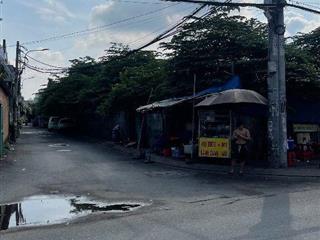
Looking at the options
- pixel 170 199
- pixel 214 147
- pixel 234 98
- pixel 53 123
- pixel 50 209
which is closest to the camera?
pixel 50 209

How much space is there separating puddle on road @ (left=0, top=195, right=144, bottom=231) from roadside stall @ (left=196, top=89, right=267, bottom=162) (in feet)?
24.5

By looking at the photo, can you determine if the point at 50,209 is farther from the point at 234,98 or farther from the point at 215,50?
the point at 215,50

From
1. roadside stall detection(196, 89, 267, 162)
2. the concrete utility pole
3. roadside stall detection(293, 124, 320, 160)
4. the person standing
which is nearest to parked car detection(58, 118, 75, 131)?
roadside stall detection(196, 89, 267, 162)

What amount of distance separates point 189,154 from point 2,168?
283 inches

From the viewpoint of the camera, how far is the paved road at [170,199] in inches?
305

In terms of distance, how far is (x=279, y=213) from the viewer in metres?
8.95

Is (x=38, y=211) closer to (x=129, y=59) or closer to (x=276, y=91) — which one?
(x=276, y=91)

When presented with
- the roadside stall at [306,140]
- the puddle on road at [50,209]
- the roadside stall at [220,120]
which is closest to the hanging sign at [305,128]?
the roadside stall at [306,140]

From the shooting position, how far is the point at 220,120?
18.2 meters

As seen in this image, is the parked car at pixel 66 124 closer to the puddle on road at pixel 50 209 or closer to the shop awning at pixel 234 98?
the shop awning at pixel 234 98

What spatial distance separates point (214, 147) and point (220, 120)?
3.47 ft

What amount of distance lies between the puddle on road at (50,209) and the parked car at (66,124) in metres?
38.9

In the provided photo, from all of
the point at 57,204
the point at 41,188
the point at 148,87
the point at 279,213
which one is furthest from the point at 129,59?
the point at 279,213

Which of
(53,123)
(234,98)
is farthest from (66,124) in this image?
(234,98)
